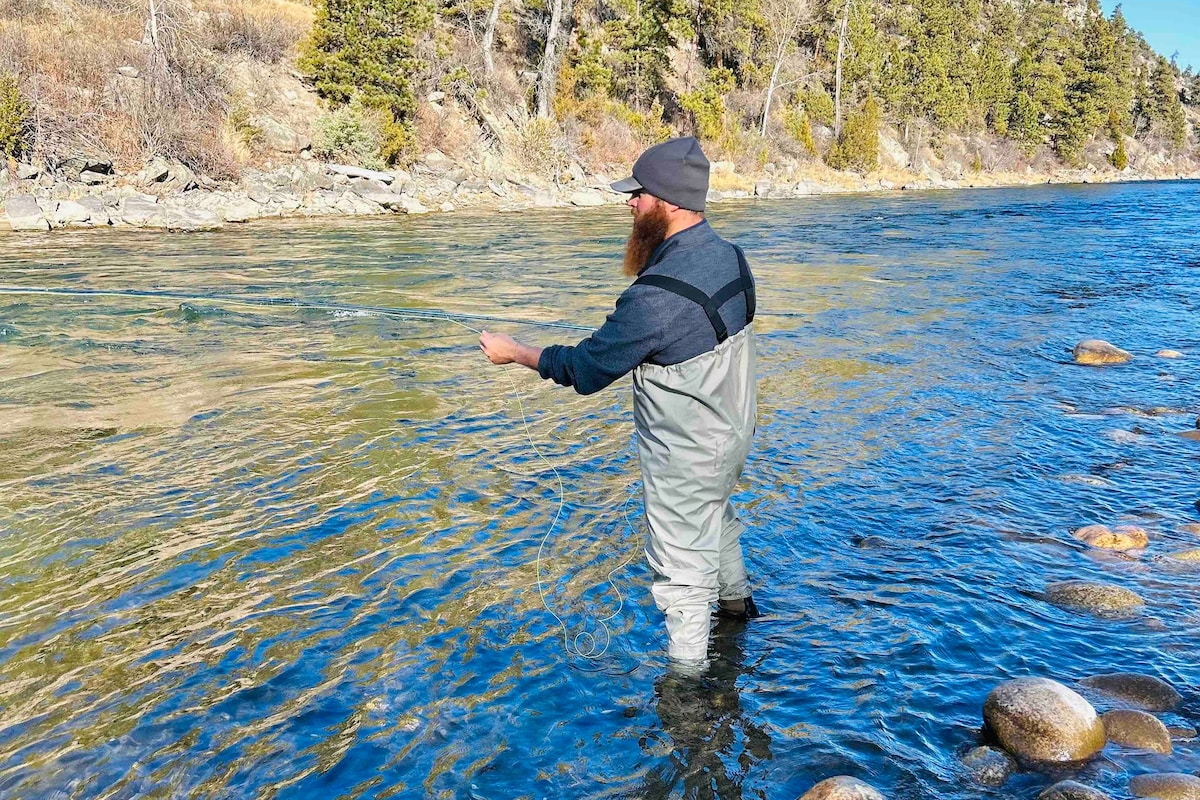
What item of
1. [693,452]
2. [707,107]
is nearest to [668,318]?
[693,452]

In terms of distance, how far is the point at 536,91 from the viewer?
3588 cm

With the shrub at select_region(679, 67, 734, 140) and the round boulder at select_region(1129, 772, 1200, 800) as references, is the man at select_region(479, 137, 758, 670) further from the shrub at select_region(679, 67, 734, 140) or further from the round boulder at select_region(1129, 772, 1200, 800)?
the shrub at select_region(679, 67, 734, 140)

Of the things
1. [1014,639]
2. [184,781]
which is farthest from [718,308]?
[184,781]

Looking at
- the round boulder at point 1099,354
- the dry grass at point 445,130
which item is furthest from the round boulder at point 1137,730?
the dry grass at point 445,130

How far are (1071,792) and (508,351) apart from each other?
2.19 m

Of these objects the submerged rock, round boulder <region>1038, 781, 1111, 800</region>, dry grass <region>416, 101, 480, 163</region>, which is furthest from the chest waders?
dry grass <region>416, 101, 480, 163</region>

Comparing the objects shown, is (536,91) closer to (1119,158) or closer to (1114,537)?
(1114,537)

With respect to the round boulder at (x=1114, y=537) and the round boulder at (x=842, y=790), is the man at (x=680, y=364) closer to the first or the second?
the round boulder at (x=842, y=790)

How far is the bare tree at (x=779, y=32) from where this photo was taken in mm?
45938

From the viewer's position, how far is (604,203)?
94.2ft

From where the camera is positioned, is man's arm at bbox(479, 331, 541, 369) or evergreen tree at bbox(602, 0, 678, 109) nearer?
man's arm at bbox(479, 331, 541, 369)

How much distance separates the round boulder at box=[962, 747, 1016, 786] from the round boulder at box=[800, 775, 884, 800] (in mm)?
373

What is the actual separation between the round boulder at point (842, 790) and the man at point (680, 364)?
0.72 metres

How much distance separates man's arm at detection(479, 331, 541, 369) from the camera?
319 cm
